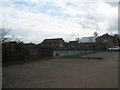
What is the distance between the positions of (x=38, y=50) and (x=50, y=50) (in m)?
3.28

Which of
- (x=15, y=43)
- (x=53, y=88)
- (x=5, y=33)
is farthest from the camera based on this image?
(x=15, y=43)

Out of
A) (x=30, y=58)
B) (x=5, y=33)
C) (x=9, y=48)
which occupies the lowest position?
(x=30, y=58)

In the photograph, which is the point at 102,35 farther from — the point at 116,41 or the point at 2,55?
the point at 2,55

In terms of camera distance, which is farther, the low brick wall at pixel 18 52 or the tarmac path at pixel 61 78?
the low brick wall at pixel 18 52

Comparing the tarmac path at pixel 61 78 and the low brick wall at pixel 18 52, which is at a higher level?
the low brick wall at pixel 18 52

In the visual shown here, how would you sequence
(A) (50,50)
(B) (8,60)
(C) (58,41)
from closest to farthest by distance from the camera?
(B) (8,60) < (A) (50,50) < (C) (58,41)

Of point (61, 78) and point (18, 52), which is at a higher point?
point (18, 52)

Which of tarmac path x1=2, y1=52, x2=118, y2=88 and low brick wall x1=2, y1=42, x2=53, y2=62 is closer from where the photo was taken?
tarmac path x1=2, y1=52, x2=118, y2=88

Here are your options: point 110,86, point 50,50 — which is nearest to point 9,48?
point 50,50

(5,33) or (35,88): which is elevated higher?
(5,33)

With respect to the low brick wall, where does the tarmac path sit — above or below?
below

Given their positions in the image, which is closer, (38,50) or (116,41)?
(38,50)

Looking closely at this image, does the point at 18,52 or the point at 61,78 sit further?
the point at 18,52

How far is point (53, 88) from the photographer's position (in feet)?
20.9
